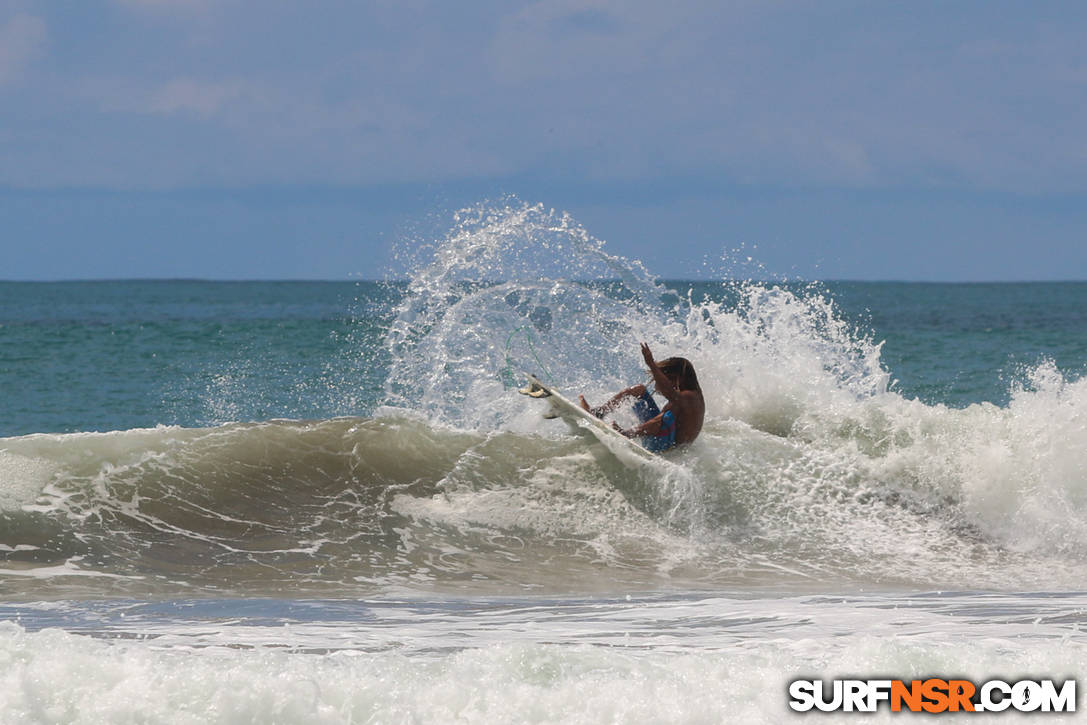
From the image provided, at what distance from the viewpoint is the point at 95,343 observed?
117 feet

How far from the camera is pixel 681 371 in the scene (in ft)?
34.8

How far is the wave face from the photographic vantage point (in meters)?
9.37

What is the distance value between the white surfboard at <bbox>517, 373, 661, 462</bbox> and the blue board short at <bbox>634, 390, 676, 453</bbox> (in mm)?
105

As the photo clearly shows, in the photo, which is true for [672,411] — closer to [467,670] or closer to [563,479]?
[563,479]

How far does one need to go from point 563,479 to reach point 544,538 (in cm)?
105

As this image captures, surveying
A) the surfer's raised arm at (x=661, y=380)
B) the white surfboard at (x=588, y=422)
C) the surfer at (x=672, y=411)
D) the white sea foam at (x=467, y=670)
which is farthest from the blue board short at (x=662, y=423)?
the white sea foam at (x=467, y=670)

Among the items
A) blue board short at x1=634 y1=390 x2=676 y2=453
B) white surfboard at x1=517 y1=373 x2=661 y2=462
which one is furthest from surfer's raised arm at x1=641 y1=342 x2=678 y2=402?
white surfboard at x1=517 y1=373 x2=661 y2=462


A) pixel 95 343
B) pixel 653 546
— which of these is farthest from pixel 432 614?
pixel 95 343

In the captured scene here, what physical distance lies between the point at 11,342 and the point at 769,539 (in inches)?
1270

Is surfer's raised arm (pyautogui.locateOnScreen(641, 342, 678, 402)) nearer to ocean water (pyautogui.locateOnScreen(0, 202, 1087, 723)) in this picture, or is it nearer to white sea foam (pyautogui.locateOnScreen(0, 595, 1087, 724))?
ocean water (pyautogui.locateOnScreen(0, 202, 1087, 723))

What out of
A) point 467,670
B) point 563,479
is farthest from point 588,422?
point 467,670

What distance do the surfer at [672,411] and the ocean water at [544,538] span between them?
25 centimetres

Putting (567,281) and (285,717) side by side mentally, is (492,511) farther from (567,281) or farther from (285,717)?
(285,717)

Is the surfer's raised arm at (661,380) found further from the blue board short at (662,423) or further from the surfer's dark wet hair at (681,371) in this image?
the blue board short at (662,423)
